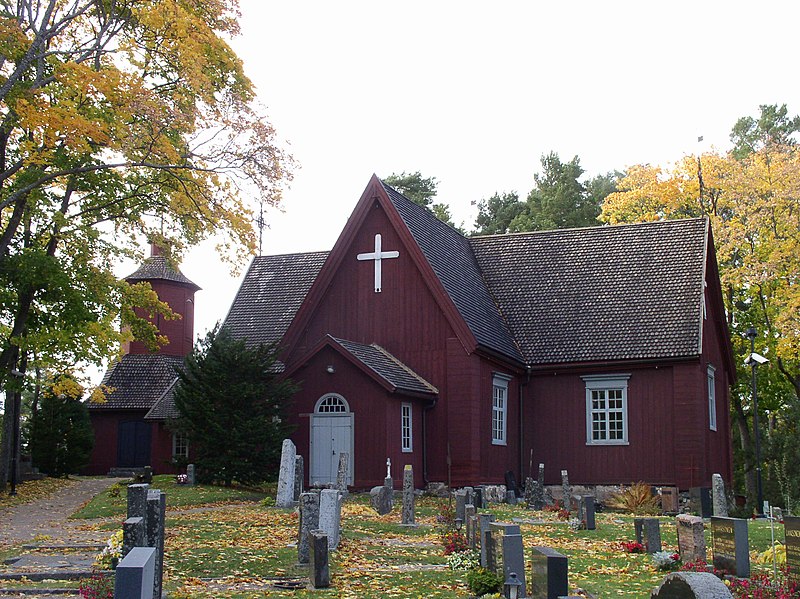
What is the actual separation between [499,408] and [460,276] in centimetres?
423

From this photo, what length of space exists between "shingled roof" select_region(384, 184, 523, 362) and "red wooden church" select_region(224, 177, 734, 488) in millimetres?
98

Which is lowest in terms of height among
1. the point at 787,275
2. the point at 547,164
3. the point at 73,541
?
the point at 73,541

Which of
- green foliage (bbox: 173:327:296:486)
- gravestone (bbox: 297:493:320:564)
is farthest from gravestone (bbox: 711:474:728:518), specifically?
gravestone (bbox: 297:493:320:564)

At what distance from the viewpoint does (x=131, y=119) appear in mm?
22641

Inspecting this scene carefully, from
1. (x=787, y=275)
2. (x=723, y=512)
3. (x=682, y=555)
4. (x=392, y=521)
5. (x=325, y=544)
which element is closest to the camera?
(x=325, y=544)

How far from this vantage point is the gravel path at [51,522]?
55.2 ft

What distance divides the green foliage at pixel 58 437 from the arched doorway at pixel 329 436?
16516 millimetres

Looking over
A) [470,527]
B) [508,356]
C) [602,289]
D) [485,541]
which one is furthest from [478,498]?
[485,541]

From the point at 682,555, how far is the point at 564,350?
53.0 ft

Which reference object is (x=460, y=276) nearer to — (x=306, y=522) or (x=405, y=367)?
(x=405, y=367)

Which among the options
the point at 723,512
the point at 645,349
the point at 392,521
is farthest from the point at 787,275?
the point at 392,521

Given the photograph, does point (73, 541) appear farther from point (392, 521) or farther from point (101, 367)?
point (101, 367)

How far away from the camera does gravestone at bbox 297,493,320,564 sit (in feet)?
43.4

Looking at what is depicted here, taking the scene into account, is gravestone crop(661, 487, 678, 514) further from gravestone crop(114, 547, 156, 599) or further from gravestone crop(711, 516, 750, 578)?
gravestone crop(114, 547, 156, 599)
